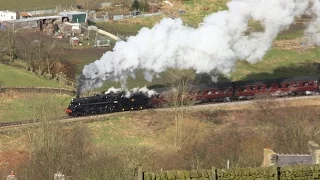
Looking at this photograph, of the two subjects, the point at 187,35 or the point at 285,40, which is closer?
the point at 187,35

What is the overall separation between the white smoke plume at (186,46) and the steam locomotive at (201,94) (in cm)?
187

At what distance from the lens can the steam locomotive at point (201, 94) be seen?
205ft

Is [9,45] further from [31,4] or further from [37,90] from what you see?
[31,4]

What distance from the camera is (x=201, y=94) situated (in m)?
67.4

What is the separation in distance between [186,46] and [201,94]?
24.0 feet

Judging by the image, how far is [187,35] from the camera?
61781 millimetres

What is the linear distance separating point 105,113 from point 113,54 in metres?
5.79

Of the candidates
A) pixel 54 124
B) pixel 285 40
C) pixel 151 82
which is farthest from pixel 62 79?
pixel 285 40

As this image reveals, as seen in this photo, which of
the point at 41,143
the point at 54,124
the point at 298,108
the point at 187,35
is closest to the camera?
the point at 41,143

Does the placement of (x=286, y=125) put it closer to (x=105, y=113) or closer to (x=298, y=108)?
(x=298, y=108)

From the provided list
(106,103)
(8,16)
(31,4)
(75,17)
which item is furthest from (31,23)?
(106,103)

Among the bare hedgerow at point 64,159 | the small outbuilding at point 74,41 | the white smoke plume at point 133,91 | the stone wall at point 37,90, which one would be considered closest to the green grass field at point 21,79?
the stone wall at point 37,90

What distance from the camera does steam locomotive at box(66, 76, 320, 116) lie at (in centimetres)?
6259

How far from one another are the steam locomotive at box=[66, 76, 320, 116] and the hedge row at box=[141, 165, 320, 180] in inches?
1424
